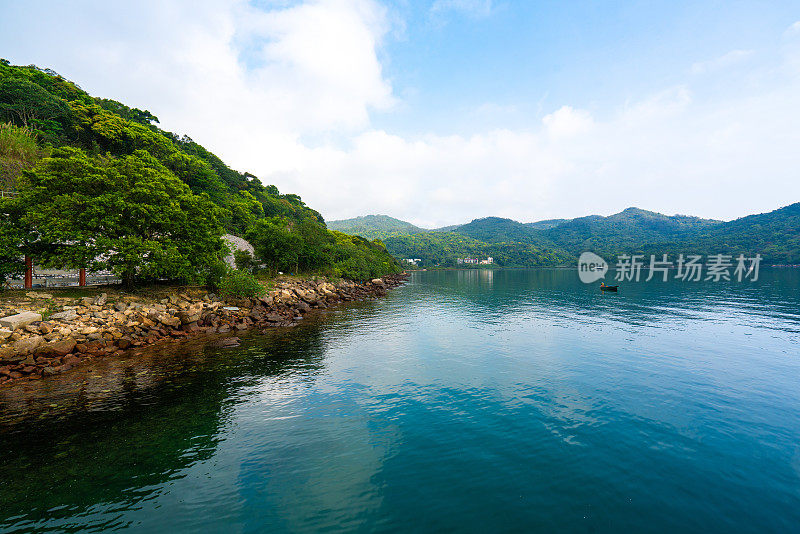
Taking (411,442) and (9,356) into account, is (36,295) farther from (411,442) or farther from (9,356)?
(411,442)

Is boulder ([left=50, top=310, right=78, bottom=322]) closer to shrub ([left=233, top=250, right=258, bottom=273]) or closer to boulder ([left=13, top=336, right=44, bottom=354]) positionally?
boulder ([left=13, top=336, right=44, bottom=354])

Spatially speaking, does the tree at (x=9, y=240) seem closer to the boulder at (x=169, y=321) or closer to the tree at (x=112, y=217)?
the tree at (x=112, y=217)

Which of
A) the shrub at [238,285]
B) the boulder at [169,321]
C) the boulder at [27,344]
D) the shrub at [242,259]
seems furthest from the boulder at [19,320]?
the shrub at [242,259]

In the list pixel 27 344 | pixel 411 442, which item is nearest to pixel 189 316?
pixel 27 344

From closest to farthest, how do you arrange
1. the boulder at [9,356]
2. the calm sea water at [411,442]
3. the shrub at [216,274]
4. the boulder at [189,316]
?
the calm sea water at [411,442]
the boulder at [9,356]
the boulder at [189,316]
the shrub at [216,274]

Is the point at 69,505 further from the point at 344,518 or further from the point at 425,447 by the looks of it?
the point at 425,447

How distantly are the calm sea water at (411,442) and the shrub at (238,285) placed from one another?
15562 millimetres

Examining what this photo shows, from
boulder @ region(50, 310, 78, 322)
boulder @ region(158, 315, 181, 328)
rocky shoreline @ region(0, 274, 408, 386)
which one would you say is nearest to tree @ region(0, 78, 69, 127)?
rocky shoreline @ region(0, 274, 408, 386)

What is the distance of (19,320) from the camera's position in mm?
24641

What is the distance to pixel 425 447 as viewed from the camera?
14875 millimetres

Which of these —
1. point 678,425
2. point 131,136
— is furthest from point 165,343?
point 131,136

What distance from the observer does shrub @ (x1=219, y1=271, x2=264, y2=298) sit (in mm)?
43531

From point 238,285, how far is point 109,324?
15693 mm

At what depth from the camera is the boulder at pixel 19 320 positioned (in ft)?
78.5
